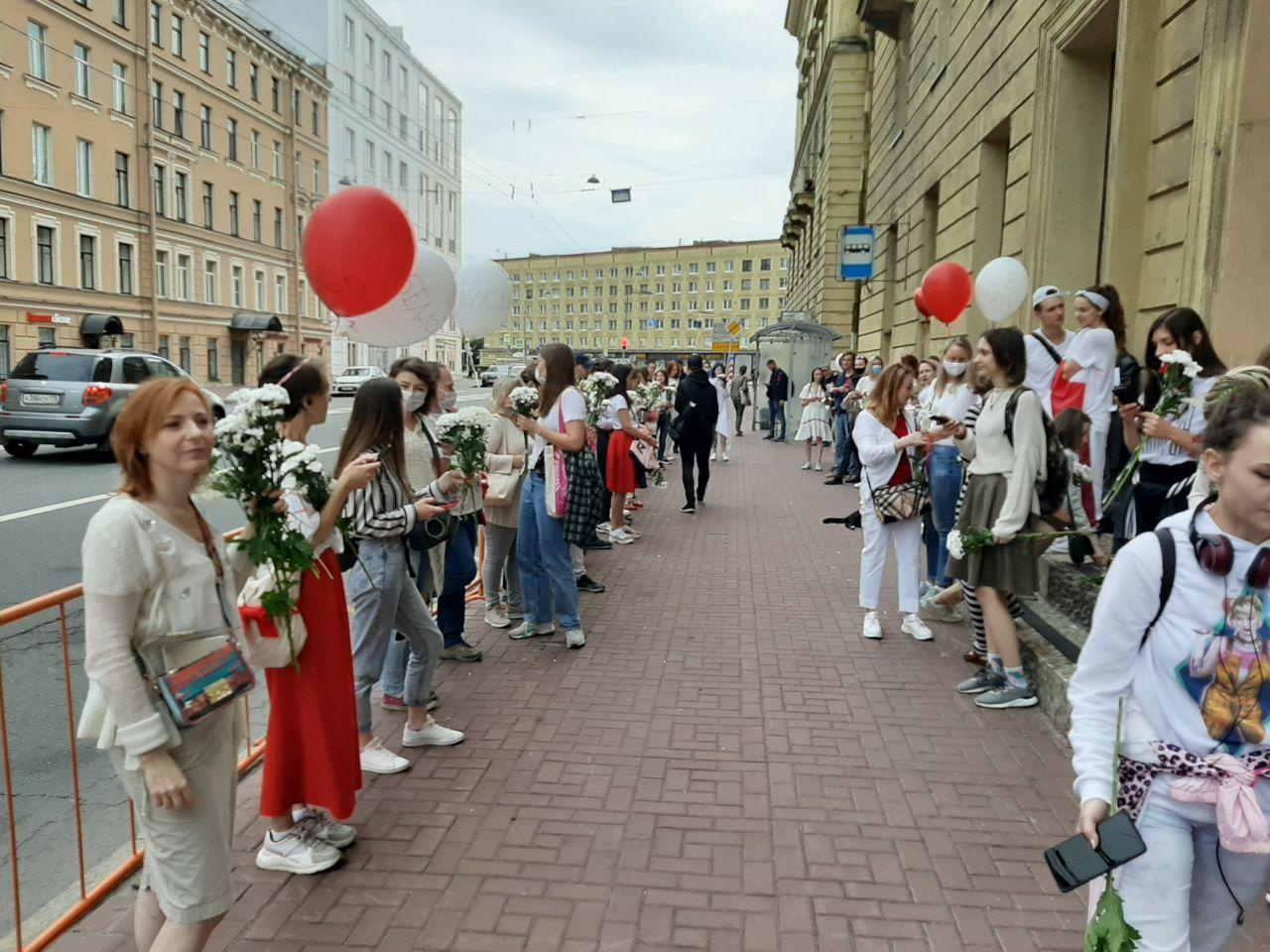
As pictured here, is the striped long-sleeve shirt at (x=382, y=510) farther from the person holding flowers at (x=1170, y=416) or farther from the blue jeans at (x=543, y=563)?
the person holding flowers at (x=1170, y=416)

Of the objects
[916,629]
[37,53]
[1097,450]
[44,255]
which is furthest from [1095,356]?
[37,53]

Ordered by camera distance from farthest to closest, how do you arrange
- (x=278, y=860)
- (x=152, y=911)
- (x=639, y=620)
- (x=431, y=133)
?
(x=431, y=133), (x=639, y=620), (x=278, y=860), (x=152, y=911)

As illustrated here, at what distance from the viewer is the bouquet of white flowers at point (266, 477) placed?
2936 mm

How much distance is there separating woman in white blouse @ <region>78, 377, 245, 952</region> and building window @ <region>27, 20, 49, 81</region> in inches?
1393

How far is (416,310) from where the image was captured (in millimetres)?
6426

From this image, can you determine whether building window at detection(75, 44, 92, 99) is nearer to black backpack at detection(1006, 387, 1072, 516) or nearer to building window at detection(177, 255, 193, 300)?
building window at detection(177, 255, 193, 300)

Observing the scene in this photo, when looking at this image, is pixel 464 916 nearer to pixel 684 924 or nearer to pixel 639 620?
pixel 684 924

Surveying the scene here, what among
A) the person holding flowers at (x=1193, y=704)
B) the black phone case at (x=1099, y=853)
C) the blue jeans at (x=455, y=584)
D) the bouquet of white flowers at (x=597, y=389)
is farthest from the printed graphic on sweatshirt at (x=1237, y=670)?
the bouquet of white flowers at (x=597, y=389)

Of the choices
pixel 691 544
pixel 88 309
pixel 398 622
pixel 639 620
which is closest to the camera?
pixel 398 622

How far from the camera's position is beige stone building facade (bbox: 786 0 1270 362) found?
6.06 m

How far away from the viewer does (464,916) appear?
3.16 metres

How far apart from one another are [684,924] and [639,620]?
3835 millimetres

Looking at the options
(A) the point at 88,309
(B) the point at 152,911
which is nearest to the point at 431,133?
(A) the point at 88,309

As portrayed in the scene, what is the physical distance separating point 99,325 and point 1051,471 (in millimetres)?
32472
